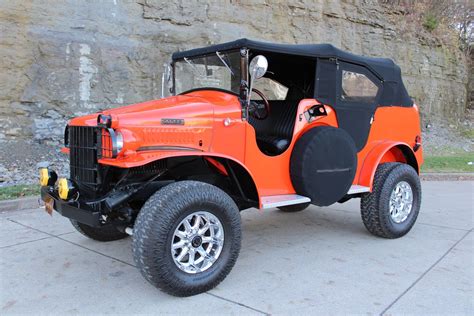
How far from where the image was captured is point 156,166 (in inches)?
146

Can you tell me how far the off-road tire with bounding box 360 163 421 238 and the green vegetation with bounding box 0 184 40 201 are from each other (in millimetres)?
4846

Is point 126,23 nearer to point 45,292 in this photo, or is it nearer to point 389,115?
point 389,115

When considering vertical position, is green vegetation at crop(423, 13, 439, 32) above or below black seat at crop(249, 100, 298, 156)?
above

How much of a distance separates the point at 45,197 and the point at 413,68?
16.4 meters

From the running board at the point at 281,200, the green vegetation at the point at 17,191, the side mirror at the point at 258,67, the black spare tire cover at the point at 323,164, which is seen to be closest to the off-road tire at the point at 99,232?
the running board at the point at 281,200

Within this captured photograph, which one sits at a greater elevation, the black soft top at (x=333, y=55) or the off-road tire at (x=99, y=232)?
the black soft top at (x=333, y=55)

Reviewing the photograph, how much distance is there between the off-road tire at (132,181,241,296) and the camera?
10.1 feet

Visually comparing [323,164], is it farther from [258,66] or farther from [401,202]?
[401,202]

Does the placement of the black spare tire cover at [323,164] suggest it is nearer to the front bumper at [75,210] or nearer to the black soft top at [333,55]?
the black soft top at [333,55]

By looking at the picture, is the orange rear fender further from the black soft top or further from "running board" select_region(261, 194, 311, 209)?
"running board" select_region(261, 194, 311, 209)

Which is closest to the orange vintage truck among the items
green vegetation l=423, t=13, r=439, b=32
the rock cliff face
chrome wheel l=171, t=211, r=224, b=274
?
chrome wheel l=171, t=211, r=224, b=274

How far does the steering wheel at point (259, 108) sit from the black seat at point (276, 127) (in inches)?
4.2

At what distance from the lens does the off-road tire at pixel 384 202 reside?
4723mm

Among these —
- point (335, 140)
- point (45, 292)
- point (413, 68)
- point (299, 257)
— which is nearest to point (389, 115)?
point (335, 140)
